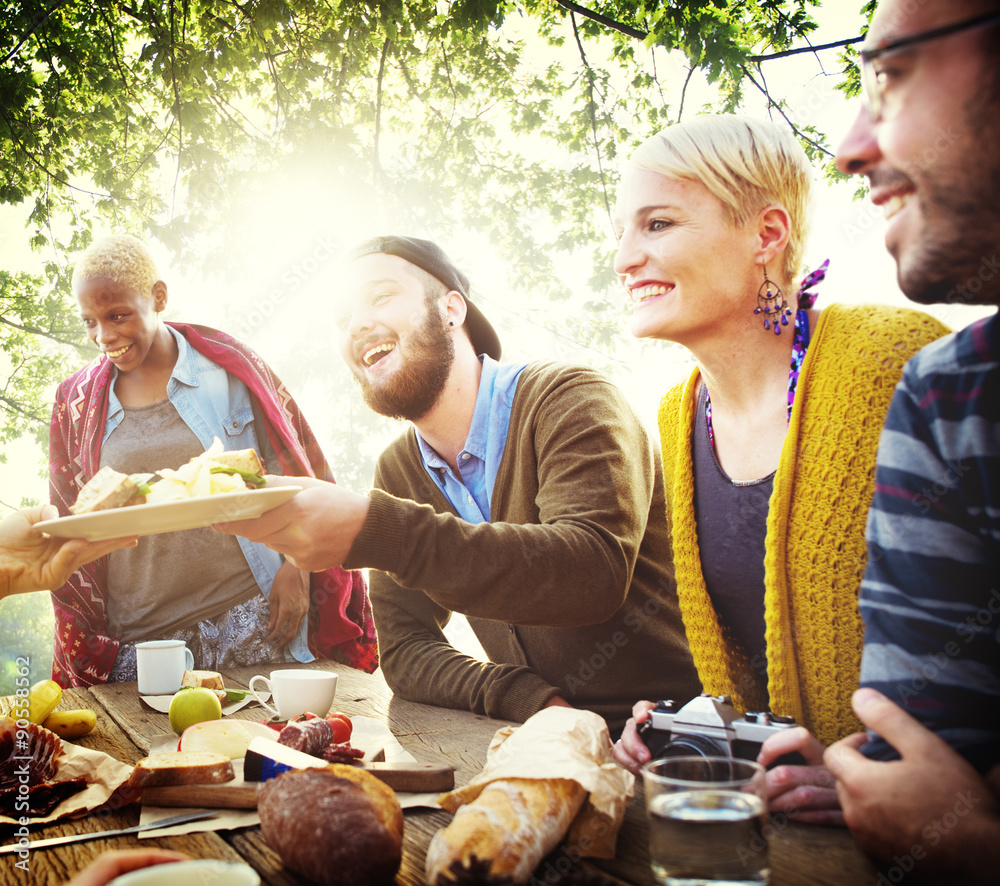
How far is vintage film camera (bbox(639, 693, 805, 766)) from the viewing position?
1241mm

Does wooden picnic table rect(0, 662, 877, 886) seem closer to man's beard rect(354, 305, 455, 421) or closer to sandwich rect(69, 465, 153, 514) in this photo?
sandwich rect(69, 465, 153, 514)

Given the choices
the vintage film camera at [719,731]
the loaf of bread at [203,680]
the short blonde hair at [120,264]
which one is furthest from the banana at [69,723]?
the short blonde hair at [120,264]

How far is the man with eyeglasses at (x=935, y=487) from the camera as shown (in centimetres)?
96

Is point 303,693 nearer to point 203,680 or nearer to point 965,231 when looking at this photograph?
point 203,680

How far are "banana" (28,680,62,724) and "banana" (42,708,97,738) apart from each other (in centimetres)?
3

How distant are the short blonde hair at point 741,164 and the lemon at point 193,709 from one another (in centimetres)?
175

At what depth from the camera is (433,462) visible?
2609 mm

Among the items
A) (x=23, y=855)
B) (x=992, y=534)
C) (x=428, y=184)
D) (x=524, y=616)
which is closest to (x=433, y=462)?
(x=524, y=616)

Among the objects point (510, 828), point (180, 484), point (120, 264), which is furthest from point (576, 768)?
point (120, 264)

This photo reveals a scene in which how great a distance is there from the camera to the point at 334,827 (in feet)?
3.19

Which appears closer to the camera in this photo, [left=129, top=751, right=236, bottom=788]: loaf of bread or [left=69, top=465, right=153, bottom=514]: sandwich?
[left=129, top=751, right=236, bottom=788]: loaf of bread

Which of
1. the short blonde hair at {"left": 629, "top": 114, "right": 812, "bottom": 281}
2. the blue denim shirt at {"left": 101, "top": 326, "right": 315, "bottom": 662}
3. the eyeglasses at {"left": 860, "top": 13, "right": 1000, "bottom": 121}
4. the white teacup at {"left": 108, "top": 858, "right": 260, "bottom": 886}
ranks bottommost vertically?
the white teacup at {"left": 108, "top": 858, "right": 260, "bottom": 886}

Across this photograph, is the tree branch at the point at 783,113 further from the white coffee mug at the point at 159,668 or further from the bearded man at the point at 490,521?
the white coffee mug at the point at 159,668

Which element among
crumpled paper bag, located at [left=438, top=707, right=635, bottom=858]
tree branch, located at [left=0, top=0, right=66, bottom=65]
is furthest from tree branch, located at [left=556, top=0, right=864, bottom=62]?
crumpled paper bag, located at [left=438, top=707, right=635, bottom=858]
